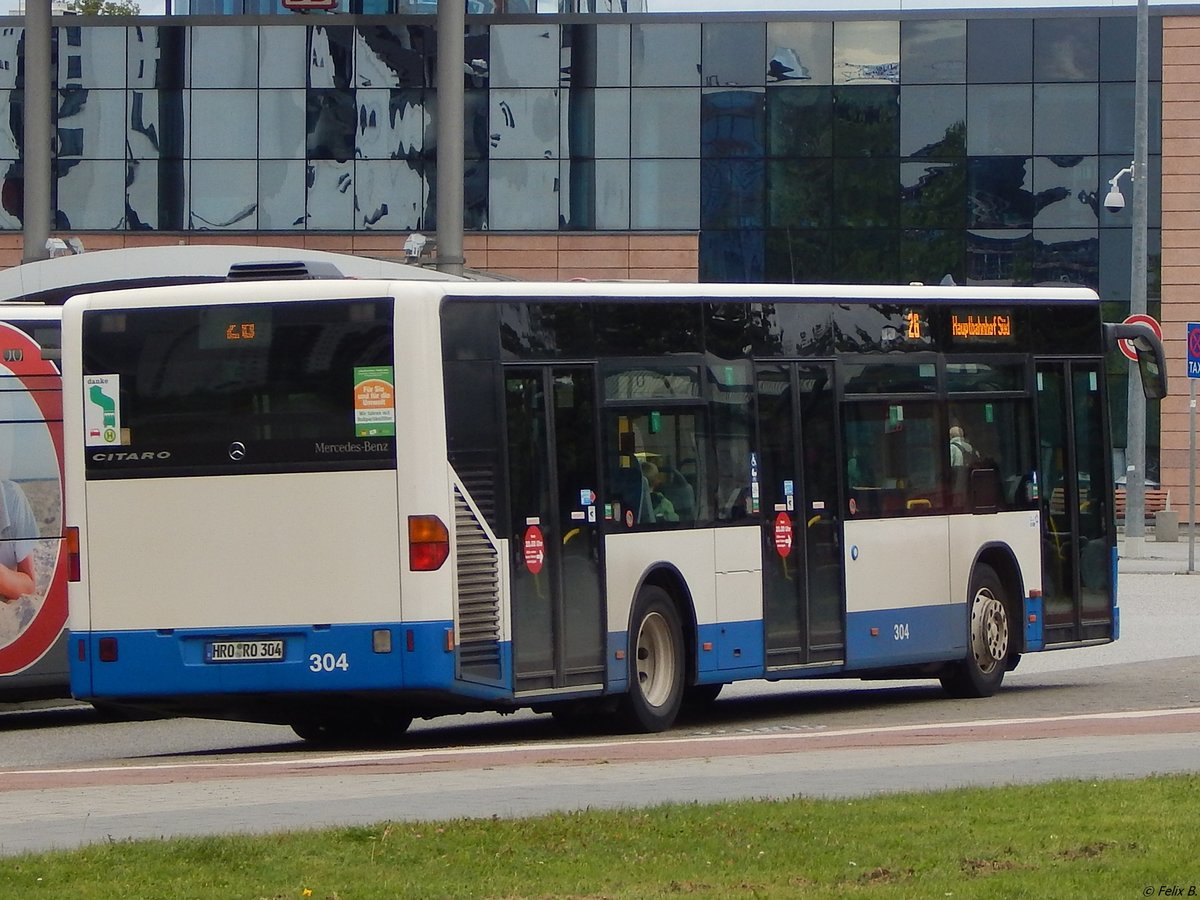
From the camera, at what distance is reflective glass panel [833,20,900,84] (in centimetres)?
5594

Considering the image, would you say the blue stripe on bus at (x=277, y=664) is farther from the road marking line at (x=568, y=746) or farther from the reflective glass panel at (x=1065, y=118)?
the reflective glass panel at (x=1065, y=118)

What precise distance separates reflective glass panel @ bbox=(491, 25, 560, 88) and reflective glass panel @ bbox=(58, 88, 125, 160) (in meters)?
9.03

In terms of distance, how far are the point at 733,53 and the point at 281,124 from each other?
35.3ft


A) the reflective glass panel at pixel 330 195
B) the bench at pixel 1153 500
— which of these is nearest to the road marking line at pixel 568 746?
the bench at pixel 1153 500

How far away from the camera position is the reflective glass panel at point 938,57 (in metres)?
55.7

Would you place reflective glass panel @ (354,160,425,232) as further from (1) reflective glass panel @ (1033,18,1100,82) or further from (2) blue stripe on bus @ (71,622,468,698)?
(2) blue stripe on bus @ (71,622,468,698)

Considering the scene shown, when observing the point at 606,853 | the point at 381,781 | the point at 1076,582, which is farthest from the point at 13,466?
the point at 606,853

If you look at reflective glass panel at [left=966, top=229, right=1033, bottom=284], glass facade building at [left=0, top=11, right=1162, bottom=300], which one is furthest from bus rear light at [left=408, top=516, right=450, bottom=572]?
reflective glass panel at [left=966, top=229, right=1033, bottom=284]

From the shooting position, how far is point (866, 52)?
2208 inches

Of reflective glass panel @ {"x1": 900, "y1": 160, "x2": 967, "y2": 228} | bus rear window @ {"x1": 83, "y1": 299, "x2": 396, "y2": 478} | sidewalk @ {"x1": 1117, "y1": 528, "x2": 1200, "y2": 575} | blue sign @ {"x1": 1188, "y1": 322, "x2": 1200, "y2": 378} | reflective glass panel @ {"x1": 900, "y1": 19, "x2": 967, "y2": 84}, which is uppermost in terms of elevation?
reflective glass panel @ {"x1": 900, "y1": 19, "x2": 967, "y2": 84}

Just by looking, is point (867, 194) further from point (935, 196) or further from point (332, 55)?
point (332, 55)

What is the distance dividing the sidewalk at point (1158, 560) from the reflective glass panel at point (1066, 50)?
14689 mm

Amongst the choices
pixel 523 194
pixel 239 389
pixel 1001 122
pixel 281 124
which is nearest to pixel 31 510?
pixel 239 389

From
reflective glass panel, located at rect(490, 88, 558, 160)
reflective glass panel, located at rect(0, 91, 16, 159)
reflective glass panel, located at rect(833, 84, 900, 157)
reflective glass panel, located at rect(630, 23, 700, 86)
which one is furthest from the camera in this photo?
reflective glass panel, located at rect(0, 91, 16, 159)
